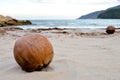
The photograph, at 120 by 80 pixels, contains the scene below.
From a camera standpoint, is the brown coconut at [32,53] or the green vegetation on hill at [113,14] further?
the green vegetation on hill at [113,14]

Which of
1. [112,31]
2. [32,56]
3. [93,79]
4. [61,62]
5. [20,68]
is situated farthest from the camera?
[112,31]

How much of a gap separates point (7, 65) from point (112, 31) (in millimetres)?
11180

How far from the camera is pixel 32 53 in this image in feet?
12.6

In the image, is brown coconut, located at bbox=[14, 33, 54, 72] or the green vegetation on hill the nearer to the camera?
brown coconut, located at bbox=[14, 33, 54, 72]

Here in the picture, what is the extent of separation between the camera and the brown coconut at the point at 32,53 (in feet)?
12.7

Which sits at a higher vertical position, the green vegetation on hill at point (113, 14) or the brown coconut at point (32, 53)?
the brown coconut at point (32, 53)

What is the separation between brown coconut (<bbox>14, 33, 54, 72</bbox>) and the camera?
386cm

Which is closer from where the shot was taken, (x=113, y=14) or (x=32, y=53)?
(x=32, y=53)

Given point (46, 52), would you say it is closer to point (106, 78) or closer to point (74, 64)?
point (74, 64)

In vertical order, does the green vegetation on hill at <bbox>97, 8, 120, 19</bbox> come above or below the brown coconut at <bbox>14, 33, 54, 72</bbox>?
below

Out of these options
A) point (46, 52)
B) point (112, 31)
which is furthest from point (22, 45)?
point (112, 31)

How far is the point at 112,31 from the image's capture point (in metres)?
15.0

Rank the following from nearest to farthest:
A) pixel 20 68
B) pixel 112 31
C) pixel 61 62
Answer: pixel 20 68 → pixel 61 62 → pixel 112 31

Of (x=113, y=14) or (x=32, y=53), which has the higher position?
(x=32, y=53)
